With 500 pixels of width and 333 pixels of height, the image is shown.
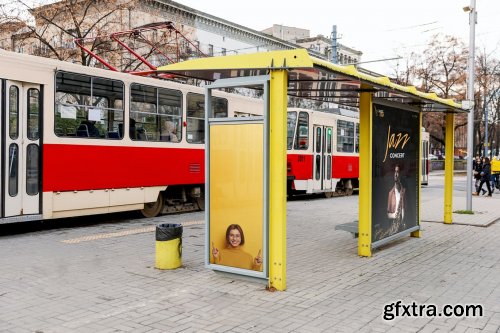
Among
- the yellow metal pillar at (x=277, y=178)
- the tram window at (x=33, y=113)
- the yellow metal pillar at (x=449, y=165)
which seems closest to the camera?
the yellow metal pillar at (x=277, y=178)

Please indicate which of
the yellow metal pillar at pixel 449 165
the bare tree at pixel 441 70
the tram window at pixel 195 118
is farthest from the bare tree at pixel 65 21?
the bare tree at pixel 441 70

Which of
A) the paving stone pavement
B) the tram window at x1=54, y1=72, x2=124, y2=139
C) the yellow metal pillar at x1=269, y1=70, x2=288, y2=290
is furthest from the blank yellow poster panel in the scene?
the tram window at x1=54, y1=72, x2=124, y2=139

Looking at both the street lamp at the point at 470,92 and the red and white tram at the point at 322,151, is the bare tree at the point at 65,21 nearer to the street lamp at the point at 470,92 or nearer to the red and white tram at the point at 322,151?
the red and white tram at the point at 322,151


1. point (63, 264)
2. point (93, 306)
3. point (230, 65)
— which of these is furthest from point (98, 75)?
point (93, 306)

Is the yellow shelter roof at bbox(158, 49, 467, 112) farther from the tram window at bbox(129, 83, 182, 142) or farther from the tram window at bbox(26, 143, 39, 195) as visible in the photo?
the tram window at bbox(129, 83, 182, 142)

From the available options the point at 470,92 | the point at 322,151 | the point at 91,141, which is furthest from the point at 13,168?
the point at 322,151

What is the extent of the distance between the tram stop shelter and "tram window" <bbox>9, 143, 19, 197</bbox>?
419cm

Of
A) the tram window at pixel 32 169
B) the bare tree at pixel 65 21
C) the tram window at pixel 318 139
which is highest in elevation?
the bare tree at pixel 65 21

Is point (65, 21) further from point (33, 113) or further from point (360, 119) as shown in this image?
point (360, 119)

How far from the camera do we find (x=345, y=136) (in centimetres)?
2047

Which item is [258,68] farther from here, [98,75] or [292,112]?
[292,112]

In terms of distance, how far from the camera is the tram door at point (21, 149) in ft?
30.1

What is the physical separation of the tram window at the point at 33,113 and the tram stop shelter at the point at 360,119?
4137mm

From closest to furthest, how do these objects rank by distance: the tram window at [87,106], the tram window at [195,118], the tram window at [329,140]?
the tram window at [87,106] < the tram window at [195,118] < the tram window at [329,140]
